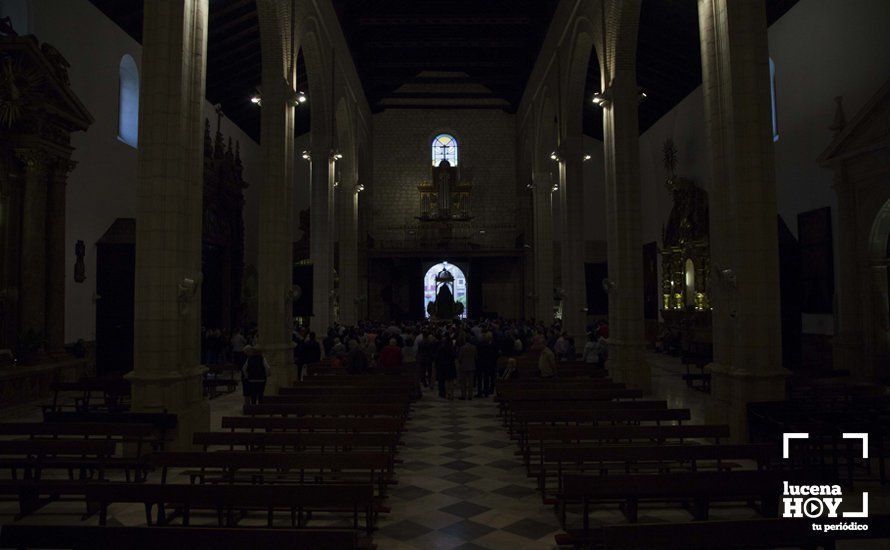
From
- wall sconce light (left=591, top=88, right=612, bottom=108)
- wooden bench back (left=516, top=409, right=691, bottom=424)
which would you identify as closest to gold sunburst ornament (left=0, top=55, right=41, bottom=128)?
wooden bench back (left=516, top=409, right=691, bottom=424)

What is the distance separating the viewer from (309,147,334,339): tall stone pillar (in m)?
19.4

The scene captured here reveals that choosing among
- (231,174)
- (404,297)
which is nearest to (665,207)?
(404,297)

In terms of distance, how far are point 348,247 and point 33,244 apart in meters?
13.2

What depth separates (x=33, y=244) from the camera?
12680 mm

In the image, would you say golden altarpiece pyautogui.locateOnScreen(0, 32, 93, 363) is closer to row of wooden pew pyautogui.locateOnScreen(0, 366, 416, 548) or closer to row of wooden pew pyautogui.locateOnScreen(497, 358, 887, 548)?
row of wooden pew pyautogui.locateOnScreen(0, 366, 416, 548)

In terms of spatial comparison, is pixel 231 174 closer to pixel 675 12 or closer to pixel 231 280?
pixel 231 280

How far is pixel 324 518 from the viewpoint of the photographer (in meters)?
5.54

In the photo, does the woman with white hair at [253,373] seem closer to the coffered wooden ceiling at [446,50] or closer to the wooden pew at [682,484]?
the wooden pew at [682,484]

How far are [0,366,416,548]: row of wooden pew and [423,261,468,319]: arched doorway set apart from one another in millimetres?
24264

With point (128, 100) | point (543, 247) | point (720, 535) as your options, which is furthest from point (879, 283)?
point (128, 100)

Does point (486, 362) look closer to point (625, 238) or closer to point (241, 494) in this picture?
point (625, 238)

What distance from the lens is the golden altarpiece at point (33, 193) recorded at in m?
12.1

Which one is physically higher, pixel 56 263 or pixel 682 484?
pixel 56 263

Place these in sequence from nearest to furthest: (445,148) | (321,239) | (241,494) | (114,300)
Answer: (241,494) < (114,300) < (321,239) < (445,148)
